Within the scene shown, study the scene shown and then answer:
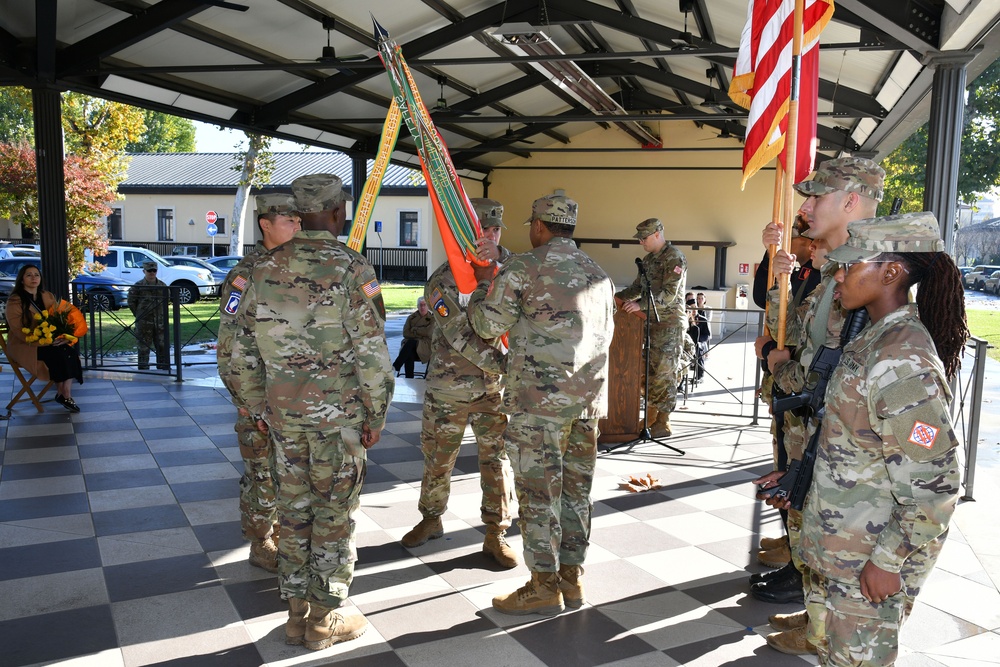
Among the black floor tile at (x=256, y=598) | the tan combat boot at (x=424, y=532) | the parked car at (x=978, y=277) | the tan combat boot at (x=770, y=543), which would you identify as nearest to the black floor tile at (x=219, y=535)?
the black floor tile at (x=256, y=598)

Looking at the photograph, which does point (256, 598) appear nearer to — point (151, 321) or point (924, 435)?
point (924, 435)

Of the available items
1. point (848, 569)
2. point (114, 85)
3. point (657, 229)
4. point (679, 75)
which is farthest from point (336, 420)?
point (679, 75)

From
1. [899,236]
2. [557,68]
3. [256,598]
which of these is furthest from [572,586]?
[557,68]

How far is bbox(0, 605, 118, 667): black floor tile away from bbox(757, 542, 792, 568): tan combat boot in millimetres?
3215

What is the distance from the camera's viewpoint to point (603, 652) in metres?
3.23

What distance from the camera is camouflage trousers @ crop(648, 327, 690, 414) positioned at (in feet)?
23.2

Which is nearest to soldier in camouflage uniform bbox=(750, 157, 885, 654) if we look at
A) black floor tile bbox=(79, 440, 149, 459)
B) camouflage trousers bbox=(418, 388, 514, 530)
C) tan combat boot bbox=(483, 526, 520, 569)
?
tan combat boot bbox=(483, 526, 520, 569)

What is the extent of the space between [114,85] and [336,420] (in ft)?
23.5

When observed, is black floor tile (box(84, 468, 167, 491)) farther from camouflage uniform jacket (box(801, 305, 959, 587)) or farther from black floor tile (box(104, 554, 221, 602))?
camouflage uniform jacket (box(801, 305, 959, 587))

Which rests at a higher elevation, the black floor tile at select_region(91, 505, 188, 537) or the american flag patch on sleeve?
the american flag patch on sleeve

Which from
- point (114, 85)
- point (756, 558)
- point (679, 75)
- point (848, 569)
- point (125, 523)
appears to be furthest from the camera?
point (679, 75)

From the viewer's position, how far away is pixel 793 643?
10.7 ft

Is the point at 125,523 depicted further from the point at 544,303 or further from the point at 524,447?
the point at 544,303

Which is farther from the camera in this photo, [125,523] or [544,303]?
[125,523]
